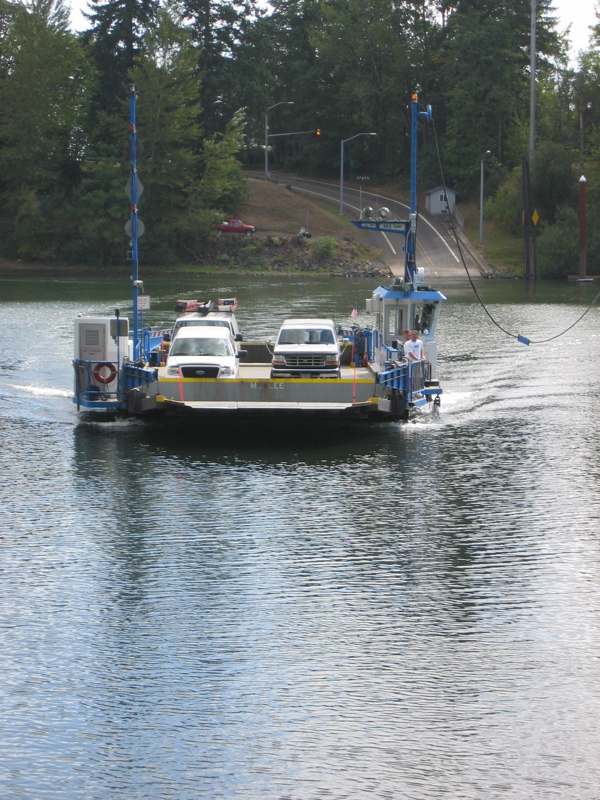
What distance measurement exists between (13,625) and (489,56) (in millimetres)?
104578

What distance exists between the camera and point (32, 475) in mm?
24469

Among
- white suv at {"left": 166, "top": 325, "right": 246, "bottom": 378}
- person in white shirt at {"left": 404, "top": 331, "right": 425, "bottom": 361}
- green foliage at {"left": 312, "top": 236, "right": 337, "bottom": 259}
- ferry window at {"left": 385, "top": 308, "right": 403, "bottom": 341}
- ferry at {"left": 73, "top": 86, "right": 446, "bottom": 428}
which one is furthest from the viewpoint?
green foliage at {"left": 312, "top": 236, "right": 337, "bottom": 259}

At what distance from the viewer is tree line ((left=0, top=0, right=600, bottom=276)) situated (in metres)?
99.6

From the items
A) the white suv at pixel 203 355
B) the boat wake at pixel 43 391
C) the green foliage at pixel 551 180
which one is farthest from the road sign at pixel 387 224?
the green foliage at pixel 551 180

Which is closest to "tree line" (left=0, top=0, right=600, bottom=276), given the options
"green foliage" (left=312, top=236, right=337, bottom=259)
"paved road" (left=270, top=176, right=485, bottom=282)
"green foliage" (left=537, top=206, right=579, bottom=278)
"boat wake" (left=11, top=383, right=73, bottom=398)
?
"green foliage" (left=537, top=206, right=579, bottom=278)

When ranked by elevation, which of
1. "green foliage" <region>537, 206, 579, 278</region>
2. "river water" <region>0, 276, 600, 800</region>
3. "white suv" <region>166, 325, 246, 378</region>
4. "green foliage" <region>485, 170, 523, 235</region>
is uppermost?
"green foliage" <region>485, 170, 523, 235</region>

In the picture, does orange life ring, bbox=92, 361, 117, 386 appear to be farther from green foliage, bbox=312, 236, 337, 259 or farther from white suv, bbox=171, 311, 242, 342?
green foliage, bbox=312, 236, 337, 259

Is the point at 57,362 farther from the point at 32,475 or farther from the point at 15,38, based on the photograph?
the point at 15,38

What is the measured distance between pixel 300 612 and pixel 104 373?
14960 mm

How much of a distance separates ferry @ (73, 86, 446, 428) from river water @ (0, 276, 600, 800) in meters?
1.01

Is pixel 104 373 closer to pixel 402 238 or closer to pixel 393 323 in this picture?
pixel 393 323

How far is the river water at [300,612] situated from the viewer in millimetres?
11969

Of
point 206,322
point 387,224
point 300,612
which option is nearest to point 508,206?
point 387,224

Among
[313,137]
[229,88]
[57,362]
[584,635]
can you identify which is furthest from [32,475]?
[313,137]
